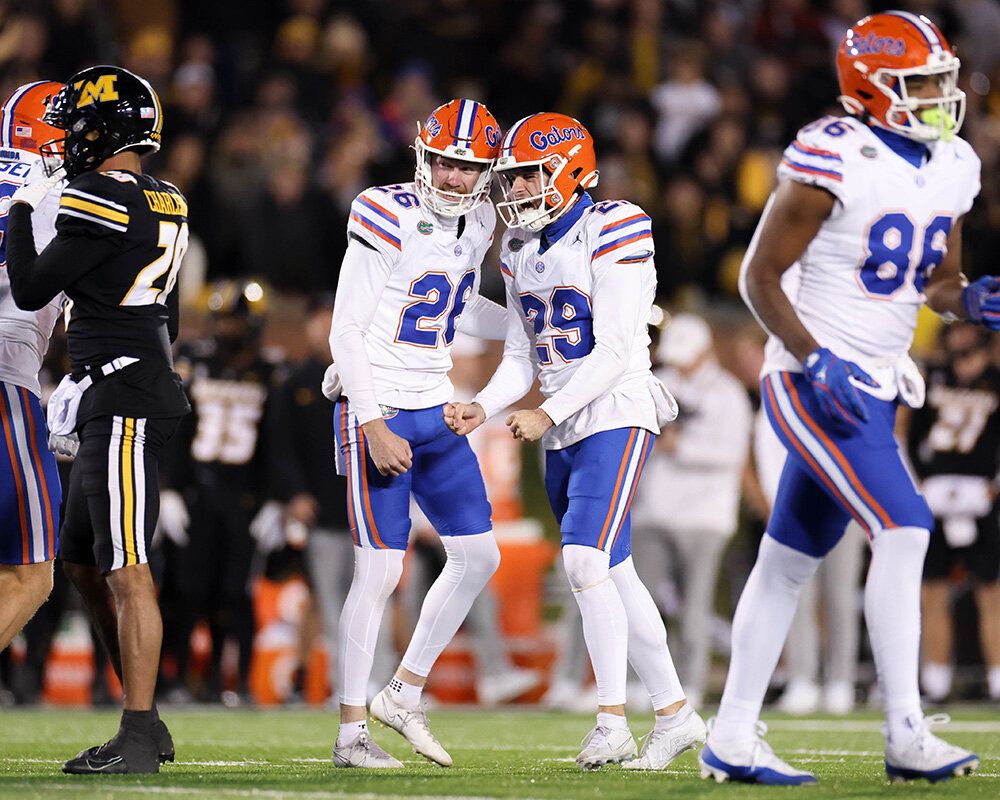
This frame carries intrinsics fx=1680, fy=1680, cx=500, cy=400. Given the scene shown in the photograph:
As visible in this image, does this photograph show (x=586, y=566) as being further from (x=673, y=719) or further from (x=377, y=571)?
(x=377, y=571)

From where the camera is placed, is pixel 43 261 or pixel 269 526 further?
pixel 269 526

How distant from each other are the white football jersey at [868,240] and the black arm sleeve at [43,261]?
2.00 meters

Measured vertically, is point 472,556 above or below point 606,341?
below

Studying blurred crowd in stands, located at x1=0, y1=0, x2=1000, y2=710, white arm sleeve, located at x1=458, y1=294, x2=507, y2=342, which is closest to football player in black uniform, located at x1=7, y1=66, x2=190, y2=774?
white arm sleeve, located at x1=458, y1=294, x2=507, y2=342

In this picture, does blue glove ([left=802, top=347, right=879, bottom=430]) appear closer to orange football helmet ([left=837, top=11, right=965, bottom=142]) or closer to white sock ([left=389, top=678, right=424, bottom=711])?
orange football helmet ([left=837, top=11, right=965, bottom=142])

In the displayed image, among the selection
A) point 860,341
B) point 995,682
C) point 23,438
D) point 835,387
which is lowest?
point 995,682

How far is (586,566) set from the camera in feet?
17.7

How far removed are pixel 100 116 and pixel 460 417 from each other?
4.81 ft

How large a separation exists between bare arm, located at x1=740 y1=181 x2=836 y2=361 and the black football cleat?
220 centimetres

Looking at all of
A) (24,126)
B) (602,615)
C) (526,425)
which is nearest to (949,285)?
(526,425)

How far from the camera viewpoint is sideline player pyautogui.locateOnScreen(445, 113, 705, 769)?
5.41 metres

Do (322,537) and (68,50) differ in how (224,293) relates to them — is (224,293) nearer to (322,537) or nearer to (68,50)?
(322,537)

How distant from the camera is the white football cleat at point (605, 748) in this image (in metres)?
5.38

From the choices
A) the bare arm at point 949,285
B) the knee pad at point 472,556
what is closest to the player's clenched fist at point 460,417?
the knee pad at point 472,556
